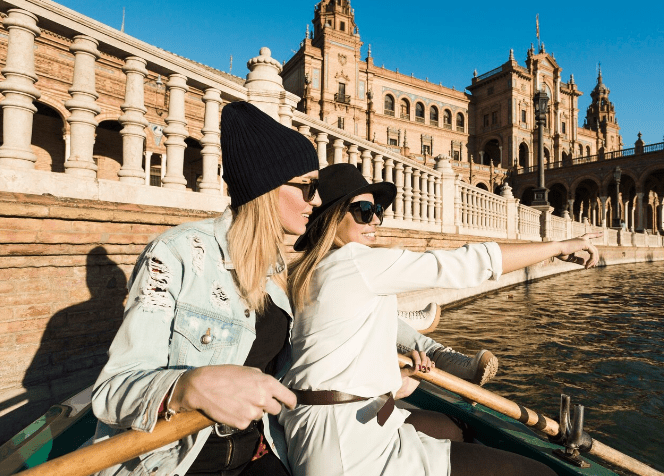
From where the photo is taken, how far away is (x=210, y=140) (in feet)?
13.6

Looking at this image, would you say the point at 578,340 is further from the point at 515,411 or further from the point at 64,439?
the point at 64,439

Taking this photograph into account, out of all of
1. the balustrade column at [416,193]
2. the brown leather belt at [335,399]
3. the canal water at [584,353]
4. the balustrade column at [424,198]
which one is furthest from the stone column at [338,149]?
the brown leather belt at [335,399]

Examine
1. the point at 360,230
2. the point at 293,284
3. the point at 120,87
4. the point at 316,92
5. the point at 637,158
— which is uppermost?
the point at 316,92

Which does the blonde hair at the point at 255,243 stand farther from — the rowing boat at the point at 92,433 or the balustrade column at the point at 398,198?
the balustrade column at the point at 398,198

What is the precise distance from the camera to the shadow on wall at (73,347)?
258 centimetres

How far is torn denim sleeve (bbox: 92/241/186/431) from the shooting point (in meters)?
0.96

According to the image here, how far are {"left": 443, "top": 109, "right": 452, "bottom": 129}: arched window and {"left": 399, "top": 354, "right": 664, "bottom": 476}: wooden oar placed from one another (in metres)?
49.1

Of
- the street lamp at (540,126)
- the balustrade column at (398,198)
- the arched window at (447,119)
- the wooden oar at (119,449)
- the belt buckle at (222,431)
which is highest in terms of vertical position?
the arched window at (447,119)

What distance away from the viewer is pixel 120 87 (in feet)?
33.6

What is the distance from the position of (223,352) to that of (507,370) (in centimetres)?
441

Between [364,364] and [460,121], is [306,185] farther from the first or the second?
[460,121]

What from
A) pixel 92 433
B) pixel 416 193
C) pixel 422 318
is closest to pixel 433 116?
pixel 416 193

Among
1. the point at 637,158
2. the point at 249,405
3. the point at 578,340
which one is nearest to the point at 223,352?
the point at 249,405

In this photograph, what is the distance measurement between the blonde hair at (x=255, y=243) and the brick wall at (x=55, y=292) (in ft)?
6.63
